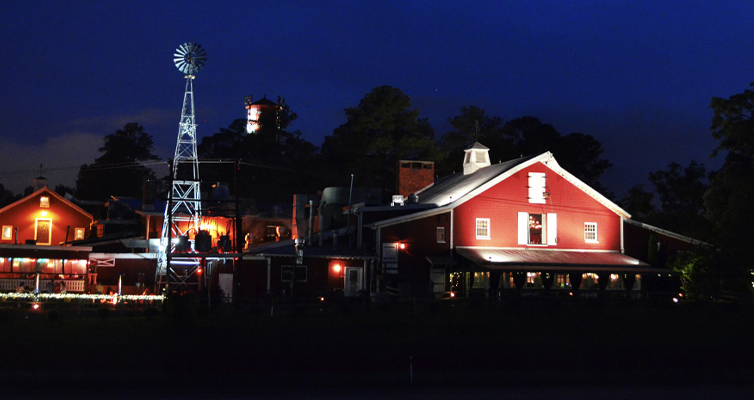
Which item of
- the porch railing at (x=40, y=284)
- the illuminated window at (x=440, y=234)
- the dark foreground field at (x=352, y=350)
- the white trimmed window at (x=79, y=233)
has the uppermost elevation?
the white trimmed window at (x=79, y=233)

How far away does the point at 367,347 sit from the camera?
23.0 meters

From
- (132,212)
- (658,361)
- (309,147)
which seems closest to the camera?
(658,361)

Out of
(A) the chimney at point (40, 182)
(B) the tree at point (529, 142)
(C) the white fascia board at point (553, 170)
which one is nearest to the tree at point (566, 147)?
(B) the tree at point (529, 142)

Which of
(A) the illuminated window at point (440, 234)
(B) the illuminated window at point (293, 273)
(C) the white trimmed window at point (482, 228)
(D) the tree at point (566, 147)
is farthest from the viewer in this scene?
(D) the tree at point (566, 147)

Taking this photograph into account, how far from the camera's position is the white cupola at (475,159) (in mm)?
52000

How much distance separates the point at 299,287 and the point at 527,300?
12.8 m

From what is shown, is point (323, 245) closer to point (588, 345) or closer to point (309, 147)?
point (588, 345)

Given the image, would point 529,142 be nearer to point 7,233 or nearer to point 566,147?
point 566,147

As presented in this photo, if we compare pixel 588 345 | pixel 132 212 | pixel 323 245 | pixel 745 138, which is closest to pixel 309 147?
pixel 132 212

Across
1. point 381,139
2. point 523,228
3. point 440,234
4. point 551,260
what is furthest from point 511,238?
point 381,139

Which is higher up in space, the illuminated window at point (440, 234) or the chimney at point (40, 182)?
the chimney at point (40, 182)

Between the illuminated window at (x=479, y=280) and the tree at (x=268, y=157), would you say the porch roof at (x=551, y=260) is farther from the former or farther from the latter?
the tree at (x=268, y=157)

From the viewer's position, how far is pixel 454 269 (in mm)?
41875

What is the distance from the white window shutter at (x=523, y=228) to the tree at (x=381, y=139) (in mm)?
26159
